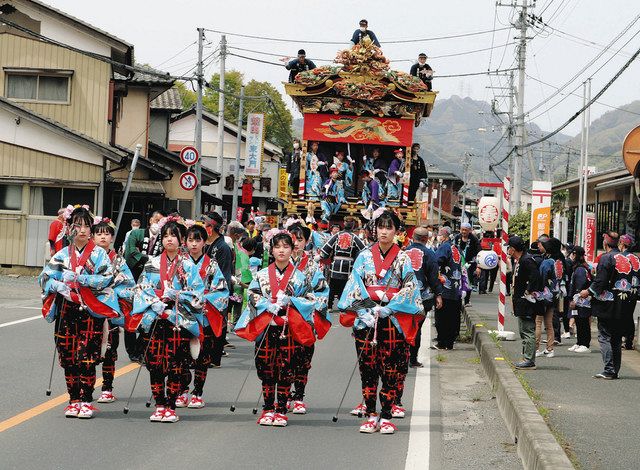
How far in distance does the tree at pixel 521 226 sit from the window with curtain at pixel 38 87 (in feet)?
66.0

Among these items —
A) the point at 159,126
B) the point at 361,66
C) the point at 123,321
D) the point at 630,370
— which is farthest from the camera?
the point at 159,126

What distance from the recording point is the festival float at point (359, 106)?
74.6 feet

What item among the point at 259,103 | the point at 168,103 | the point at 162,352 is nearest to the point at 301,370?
the point at 162,352

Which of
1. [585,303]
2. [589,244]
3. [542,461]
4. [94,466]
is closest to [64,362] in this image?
[94,466]

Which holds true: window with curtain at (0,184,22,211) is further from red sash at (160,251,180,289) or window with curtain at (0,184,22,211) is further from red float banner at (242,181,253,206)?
red sash at (160,251,180,289)

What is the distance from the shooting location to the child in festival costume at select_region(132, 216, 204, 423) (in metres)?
8.44

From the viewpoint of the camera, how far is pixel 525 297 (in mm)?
12453

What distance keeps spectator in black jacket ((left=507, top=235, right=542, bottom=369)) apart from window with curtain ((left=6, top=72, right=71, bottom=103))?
756 inches

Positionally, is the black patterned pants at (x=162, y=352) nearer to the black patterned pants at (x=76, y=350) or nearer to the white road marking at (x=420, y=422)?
the black patterned pants at (x=76, y=350)

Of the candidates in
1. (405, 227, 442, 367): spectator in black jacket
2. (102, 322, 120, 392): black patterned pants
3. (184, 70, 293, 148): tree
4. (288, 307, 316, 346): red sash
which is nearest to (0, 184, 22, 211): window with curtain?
(405, 227, 442, 367): spectator in black jacket

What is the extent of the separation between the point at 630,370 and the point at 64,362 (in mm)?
7595

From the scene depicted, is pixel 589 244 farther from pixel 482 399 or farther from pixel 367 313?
pixel 367 313

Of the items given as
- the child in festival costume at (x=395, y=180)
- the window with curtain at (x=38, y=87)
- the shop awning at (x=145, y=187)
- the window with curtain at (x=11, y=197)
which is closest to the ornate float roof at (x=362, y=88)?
the child in festival costume at (x=395, y=180)

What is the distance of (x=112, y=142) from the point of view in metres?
29.7
